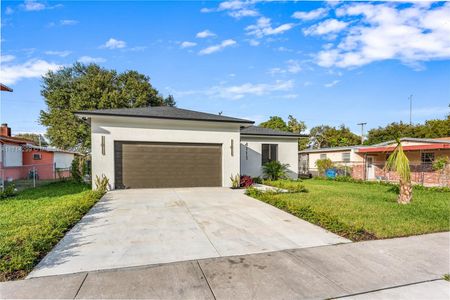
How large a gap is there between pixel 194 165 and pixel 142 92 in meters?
16.2

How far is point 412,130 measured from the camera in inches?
1175

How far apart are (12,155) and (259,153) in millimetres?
16657

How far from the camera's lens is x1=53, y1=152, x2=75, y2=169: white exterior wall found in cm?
2212

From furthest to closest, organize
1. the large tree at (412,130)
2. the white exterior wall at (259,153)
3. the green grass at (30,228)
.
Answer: the large tree at (412,130)
the white exterior wall at (259,153)
the green grass at (30,228)

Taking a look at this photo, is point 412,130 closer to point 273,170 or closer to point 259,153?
point 273,170

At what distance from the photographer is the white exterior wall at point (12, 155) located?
1506 centimetres

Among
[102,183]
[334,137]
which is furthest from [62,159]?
[334,137]

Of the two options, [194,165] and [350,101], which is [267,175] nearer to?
[194,165]

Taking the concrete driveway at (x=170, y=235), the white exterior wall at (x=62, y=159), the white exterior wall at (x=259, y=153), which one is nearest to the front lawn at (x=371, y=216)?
the concrete driveway at (x=170, y=235)

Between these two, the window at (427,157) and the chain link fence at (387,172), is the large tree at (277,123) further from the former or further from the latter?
the window at (427,157)

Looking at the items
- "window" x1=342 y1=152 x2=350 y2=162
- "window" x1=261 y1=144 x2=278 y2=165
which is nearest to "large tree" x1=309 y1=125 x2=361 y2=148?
"window" x1=342 y1=152 x2=350 y2=162

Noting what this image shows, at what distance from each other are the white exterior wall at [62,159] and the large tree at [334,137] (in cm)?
3118

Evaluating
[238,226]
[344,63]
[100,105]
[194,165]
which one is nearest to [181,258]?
[238,226]

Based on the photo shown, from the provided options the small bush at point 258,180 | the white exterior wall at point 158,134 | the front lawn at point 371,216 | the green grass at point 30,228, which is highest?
the white exterior wall at point 158,134
